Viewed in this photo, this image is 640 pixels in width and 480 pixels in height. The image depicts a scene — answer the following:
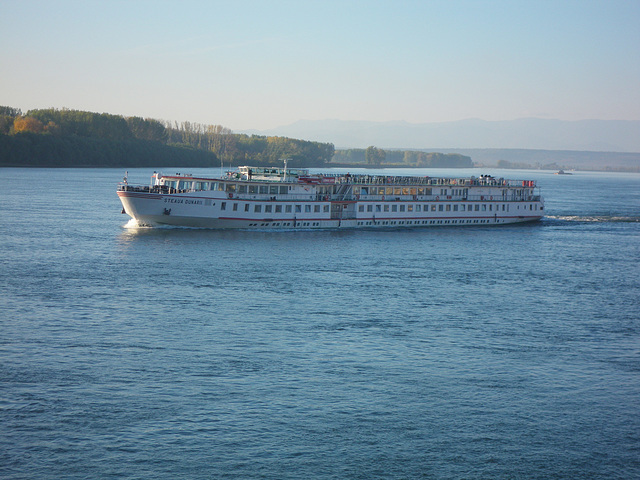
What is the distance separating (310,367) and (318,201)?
205 feet

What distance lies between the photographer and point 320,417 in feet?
98.2

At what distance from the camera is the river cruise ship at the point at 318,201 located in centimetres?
8588

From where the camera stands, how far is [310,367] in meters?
36.0

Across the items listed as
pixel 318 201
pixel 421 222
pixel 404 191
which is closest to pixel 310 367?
pixel 318 201

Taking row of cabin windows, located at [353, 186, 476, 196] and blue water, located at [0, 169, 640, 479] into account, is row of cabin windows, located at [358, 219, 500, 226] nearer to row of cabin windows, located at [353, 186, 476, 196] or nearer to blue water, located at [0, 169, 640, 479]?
row of cabin windows, located at [353, 186, 476, 196]

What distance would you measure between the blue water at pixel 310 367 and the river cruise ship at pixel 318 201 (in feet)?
49.8

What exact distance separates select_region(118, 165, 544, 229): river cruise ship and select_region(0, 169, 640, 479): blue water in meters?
15.2

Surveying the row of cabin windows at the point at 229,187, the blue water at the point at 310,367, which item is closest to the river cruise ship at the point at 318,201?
the row of cabin windows at the point at 229,187

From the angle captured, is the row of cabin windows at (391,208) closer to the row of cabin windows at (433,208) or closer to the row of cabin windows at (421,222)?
the row of cabin windows at (433,208)

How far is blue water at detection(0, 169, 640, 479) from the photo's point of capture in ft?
87.1

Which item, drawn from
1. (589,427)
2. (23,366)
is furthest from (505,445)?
(23,366)

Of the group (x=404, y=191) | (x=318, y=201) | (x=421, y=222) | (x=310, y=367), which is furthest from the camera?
(x=421, y=222)

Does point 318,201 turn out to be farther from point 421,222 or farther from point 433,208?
point 433,208

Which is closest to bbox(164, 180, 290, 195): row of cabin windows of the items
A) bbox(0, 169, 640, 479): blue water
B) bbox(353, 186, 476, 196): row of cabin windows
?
bbox(353, 186, 476, 196): row of cabin windows
